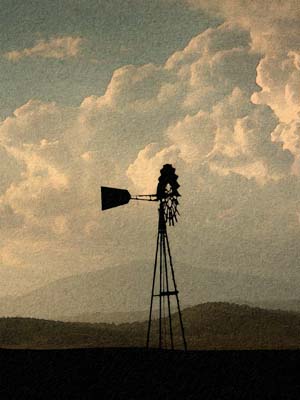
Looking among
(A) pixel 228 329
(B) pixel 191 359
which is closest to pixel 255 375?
(B) pixel 191 359

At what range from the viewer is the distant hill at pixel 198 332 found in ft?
122

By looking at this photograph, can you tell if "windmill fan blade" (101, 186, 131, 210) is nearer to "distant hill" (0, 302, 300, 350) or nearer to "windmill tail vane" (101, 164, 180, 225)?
"windmill tail vane" (101, 164, 180, 225)

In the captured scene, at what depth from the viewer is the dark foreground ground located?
1007cm

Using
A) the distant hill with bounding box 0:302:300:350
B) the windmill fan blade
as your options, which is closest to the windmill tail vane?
the windmill fan blade

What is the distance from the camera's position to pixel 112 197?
15.3 m

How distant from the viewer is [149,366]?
1166 centimetres

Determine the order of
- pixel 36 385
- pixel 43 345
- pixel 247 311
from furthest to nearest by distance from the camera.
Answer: pixel 247 311 → pixel 43 345 → pixel 36 385

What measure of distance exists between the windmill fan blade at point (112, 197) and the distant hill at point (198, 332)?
70.6 feet

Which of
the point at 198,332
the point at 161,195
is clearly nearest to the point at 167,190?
the point at 161,195

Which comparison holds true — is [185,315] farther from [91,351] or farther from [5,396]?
[5,396]

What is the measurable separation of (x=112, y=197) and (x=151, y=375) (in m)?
5.91

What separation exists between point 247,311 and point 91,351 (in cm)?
3663

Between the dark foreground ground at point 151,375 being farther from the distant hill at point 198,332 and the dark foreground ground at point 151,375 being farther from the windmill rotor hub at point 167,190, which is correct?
the distant hill at point 198,332

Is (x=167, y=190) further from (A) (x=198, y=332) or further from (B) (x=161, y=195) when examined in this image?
(A) (x=198, y=332)
